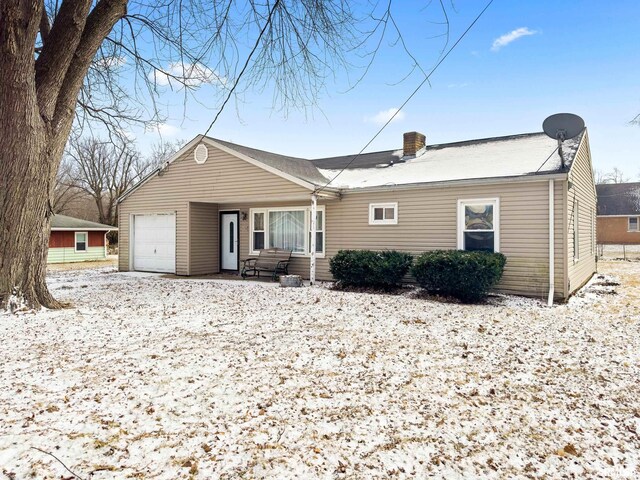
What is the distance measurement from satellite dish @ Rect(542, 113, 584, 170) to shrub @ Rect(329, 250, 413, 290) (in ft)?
13.5

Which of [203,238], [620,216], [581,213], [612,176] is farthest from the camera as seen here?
[612,176]

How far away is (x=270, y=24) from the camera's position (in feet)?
18.7

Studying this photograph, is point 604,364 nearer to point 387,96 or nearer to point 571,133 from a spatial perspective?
point 387,96

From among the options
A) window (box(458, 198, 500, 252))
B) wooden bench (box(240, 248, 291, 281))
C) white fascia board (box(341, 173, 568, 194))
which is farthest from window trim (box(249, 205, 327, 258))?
window (box(458, 198, 500, 252))

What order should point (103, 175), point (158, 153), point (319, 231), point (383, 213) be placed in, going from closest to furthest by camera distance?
point (383, 213) < point (319, 231) < point (103, 175) < point (158, 153)

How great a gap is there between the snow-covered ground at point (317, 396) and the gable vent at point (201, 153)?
701cm

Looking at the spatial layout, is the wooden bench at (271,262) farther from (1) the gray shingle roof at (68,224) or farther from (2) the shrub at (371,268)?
(1) the gray shingle roof at (68,224)

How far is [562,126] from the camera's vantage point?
8906mm

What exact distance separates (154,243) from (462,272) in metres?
10.8

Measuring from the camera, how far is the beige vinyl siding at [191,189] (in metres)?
11.9

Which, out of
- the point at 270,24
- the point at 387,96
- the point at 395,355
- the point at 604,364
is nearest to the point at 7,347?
the point at 395,355

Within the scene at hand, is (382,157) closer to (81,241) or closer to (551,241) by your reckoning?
(551,241)

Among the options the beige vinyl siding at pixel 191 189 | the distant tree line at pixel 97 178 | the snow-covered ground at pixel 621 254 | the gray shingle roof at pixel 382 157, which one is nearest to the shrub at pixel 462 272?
the beige vinyl siding at pixel 191 189

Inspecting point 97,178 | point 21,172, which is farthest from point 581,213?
point 97,178
